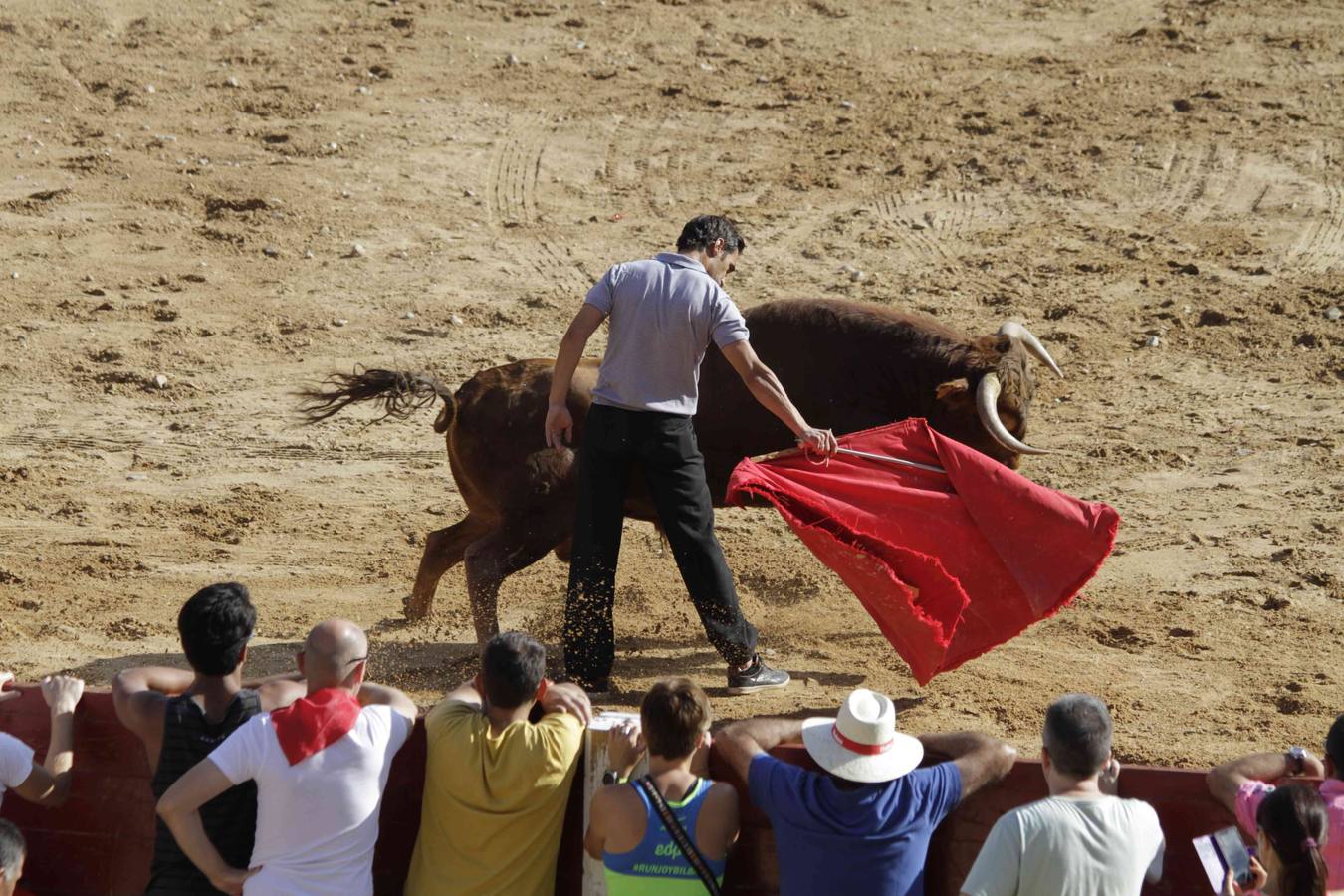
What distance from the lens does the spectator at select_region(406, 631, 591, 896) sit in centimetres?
433

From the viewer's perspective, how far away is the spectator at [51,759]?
14.9ft

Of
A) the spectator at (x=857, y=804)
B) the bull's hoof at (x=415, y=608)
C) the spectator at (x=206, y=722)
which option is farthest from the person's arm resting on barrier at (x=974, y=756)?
the bull's hoof at (x=415, y=608)

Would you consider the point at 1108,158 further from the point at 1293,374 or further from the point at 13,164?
the point at 13,164

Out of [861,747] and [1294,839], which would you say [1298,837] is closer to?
[1294,839]

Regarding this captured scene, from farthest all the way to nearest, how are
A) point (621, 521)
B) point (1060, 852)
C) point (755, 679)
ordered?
point (755, 679) → point (621, 521) → point (1060, 852)

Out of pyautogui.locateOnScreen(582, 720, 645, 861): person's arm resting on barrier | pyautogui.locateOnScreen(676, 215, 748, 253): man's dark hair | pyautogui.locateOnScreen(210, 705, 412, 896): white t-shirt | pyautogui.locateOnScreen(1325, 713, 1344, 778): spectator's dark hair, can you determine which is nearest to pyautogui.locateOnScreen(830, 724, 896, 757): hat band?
pyautogui.locateOnScreen(582, 720, 645, 861): person's arm resting on barrier

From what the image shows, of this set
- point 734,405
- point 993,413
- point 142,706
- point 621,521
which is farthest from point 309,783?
point 993,413

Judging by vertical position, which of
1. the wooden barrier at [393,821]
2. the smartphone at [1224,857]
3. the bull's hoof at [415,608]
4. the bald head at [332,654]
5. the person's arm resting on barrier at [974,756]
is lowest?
the bull's hoof at [415,608]

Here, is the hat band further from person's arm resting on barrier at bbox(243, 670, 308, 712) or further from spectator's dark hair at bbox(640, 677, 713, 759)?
person's arm resting on barrier at bbox(243, 670, 308, 712)

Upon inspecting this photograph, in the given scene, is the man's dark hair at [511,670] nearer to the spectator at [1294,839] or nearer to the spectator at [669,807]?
the spectator at [669,807]

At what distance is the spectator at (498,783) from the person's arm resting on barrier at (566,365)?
2.14 meters

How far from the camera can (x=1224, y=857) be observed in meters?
3.95

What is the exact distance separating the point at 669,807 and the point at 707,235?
121 inches

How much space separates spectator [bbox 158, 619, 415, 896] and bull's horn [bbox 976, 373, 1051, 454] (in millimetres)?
4321
